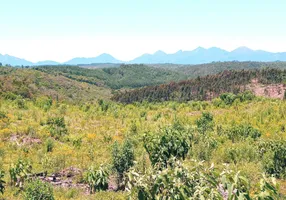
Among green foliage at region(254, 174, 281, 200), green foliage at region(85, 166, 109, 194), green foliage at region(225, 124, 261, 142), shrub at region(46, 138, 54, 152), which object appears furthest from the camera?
green foliage at region(225, 124, 261, 142)

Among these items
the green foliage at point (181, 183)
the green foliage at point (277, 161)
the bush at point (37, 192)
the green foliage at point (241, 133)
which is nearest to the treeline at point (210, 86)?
the green foliage at point (241, 133)

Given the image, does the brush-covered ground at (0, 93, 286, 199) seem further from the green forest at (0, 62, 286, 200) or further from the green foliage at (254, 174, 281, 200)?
the green foliage at (254, 174, 281, 200)

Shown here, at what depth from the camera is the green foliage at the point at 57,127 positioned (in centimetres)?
1994

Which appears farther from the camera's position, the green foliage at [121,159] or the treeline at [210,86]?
the treeline at [210,86]

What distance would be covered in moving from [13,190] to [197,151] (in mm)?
9184

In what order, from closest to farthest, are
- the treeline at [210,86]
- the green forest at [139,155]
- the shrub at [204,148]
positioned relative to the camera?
the green forest at [139,155] < the shrub at [204,148] < the treeline at [210,86]

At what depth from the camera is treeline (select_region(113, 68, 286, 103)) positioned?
220 ft

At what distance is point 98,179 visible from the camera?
1109 cm

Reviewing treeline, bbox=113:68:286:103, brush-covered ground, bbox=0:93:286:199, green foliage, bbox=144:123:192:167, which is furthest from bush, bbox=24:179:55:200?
treeline, bbox=113:68:286:103

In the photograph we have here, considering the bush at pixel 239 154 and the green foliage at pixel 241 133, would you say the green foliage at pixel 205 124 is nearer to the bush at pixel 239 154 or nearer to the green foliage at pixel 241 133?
the green foliage at pixel 241 133

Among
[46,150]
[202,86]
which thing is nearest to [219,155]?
[46,150]

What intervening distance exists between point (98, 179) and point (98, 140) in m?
8.40

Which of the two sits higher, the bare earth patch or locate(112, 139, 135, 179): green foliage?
locate(112, 139, 135, 179): green foliage

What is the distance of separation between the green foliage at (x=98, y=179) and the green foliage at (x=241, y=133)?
1080cm
